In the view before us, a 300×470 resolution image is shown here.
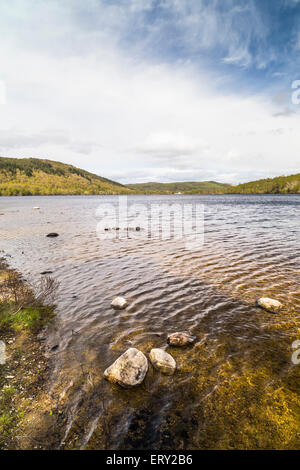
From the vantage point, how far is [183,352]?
6664mm

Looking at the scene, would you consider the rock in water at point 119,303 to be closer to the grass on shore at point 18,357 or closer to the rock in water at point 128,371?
the grass on shore at point 18,357

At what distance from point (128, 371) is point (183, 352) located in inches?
77.4

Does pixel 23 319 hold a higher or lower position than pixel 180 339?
higher

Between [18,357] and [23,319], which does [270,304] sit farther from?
[23,319]

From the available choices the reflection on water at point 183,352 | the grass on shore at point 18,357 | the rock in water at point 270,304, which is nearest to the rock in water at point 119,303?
the reflection on water at point 183,352

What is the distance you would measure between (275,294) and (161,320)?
6.01 meters

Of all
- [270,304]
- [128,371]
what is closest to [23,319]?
[128,371]

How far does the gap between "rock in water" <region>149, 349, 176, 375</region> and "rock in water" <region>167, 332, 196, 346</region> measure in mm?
756

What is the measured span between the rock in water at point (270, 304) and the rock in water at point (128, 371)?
596 centimetres

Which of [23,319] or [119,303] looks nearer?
[23,319]

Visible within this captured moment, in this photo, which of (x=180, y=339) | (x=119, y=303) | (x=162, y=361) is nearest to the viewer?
(x=162, y=361)

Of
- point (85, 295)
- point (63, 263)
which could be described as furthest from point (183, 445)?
point (63, 263)

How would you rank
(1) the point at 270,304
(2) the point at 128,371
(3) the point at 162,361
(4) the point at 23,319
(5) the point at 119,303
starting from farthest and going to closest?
(5) the point at 119,303
(1) the point at 270,304
(4) the point at 23,319
(3) the point at 162,361
(2) the point at 128,371

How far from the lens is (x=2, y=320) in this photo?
25.5 feet
